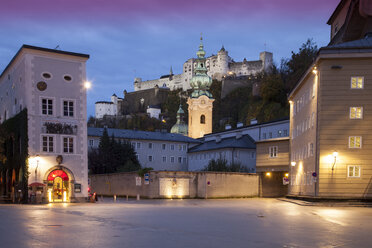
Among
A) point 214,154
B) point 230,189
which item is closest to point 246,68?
point 214,154

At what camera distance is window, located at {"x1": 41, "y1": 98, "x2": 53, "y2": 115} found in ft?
112

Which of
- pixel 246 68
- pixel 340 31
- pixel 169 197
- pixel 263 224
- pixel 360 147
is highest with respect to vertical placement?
pixel 246 68

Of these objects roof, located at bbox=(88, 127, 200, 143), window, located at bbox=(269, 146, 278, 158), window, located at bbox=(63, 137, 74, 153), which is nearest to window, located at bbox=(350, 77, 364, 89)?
window, located at bbox=(269, 146, 278, 158)

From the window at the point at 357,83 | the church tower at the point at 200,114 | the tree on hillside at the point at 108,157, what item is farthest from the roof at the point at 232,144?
the window at the point at 357,83

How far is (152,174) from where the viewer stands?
43844 millimetres

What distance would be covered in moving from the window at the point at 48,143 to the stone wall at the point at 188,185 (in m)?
12.2

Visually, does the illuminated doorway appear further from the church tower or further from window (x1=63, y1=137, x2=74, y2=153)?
the church tower

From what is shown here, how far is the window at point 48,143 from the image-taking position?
33.8 metres

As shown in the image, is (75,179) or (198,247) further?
(75,179)

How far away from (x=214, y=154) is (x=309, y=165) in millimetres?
38877

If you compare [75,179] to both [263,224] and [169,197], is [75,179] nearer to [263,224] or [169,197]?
[169,197]

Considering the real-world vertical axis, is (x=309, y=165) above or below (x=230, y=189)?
above

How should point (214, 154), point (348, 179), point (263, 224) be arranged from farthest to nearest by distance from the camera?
point (214, 154)
point (348, 179)
point (263, 224)

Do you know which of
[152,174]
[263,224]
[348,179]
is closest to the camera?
[263,224]
